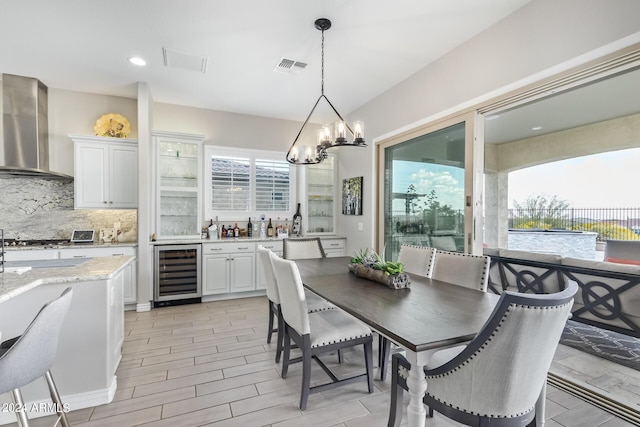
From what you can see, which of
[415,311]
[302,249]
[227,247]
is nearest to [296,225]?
[227,247]

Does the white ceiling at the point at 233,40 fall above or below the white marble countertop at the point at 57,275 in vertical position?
above

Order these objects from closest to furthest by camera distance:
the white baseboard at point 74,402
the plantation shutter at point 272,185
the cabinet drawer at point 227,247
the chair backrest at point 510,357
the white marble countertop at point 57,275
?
the chair backrest at point 510,357 → the white marble countertop at point 57,275 → the white baseboard at point 74,402 → the cabinet drawer at point 227,247 → the plantation shutter at point 272,185

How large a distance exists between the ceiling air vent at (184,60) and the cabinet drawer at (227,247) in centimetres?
242

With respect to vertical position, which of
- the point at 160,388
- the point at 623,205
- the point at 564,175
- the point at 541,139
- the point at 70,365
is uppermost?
the point at 541,139

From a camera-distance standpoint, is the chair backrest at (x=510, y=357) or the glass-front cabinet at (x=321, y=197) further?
the glass-front cabinet at (x=321, y=197)

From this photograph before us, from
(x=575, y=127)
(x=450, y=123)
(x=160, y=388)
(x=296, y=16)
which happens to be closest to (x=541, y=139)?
(x=575, y=127)

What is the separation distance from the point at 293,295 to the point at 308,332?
269 mm

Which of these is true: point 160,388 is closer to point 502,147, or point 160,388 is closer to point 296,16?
point 296,16

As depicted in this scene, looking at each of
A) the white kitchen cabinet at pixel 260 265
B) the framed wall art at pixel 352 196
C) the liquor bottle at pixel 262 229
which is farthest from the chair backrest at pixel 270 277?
the framed wall art at pixel 352 196

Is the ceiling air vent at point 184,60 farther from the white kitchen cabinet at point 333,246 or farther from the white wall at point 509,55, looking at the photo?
the white kitchen cabinet at point 333,246

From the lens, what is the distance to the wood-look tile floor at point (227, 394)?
1969mm

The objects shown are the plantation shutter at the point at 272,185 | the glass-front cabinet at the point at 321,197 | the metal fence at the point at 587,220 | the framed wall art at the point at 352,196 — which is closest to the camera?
the framed wall art at the point at 352,196

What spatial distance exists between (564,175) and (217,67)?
21.9 ft

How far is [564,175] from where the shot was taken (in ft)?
19.7
